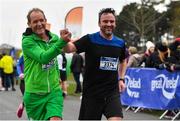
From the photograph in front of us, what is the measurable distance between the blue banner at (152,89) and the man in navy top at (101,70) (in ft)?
17.7

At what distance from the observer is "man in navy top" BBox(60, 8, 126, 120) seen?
252 inches

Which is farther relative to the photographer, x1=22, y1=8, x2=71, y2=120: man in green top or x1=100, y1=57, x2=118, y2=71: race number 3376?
x1=100, y1=57, x2=118, y2=71: race number 3376

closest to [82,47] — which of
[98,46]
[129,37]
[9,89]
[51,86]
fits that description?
[98,46]

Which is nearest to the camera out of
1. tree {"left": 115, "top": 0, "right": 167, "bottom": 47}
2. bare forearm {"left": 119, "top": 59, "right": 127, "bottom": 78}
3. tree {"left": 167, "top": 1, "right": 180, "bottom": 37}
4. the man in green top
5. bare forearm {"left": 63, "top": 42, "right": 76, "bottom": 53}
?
the man in green top

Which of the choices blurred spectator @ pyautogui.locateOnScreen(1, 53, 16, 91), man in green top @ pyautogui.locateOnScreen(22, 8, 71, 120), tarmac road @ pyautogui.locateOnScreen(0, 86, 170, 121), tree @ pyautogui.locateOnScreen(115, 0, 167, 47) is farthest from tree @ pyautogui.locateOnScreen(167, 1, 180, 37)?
man in green top @ pyautogui.locateOnScreen(22, 8, 71, 120)

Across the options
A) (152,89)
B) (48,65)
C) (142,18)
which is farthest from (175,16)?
(48,65)

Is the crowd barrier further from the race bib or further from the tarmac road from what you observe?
the race bib

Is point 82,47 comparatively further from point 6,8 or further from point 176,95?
point 6,8

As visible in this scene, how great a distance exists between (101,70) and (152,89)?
6248 mm

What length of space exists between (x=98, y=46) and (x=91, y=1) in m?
26.2

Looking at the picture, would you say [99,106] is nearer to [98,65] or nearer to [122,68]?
[98,65]

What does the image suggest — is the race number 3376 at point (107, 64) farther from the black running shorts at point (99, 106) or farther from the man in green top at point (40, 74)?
the man in green top at point (40, 74)

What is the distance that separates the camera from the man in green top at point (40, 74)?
19.2 ft

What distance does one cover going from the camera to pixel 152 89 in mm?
12508
